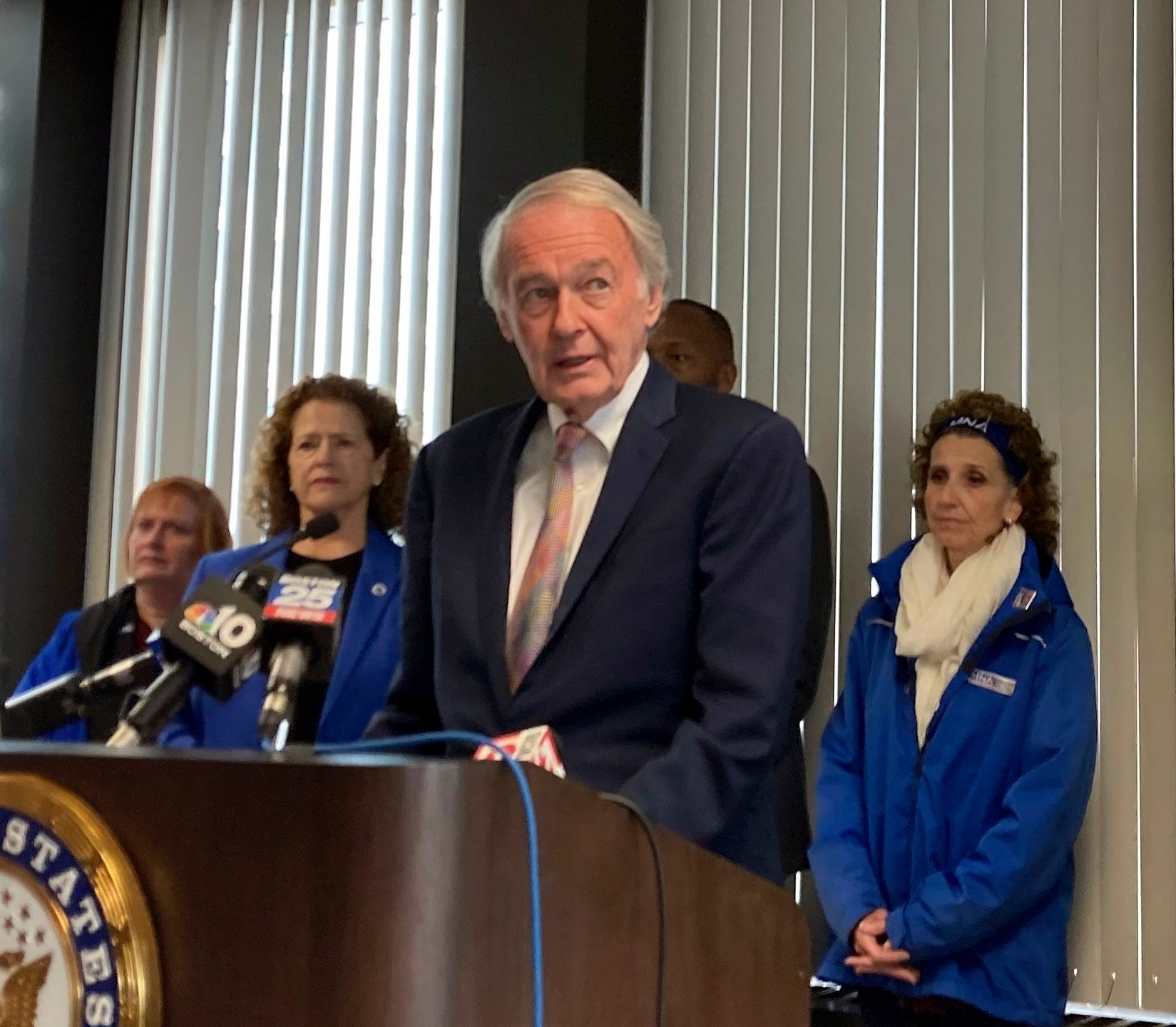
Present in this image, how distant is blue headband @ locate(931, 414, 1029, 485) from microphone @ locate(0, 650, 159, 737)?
222cm

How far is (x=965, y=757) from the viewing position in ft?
10.4

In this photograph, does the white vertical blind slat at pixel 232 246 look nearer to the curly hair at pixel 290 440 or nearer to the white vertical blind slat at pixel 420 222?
the white vertical blind slat at pixel 420 222

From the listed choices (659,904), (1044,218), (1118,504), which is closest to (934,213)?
(1044,218)

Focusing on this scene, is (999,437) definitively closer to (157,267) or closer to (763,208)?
(763,208)

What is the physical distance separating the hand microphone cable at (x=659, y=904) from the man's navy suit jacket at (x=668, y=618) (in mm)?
294

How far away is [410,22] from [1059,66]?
5.88 feet

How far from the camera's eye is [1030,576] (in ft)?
10.8

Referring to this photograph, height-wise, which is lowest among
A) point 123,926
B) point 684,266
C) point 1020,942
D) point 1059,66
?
point 1020,942

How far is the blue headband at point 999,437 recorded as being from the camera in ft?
11.2

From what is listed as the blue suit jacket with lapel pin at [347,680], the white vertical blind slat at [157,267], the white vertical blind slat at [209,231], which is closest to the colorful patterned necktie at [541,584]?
the blue suit jacket with lapel pin at [347,680]

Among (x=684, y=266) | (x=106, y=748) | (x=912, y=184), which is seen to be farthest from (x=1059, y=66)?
(x=106, y=748)

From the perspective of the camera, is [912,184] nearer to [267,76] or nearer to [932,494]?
[932,494]

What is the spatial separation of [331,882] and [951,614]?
2466mm

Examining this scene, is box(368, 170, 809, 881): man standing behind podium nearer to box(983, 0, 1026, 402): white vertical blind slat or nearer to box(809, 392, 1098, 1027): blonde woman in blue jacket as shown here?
box(809, 392, 1098, 1027): blonde woman in blue jacket
